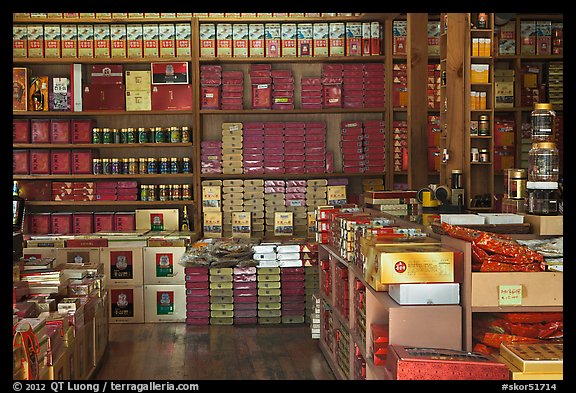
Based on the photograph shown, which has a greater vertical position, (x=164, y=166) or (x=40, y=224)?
(x=164, y=166)

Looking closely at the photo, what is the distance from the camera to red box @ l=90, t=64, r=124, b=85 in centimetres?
793

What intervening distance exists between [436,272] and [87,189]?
5427 millimetres

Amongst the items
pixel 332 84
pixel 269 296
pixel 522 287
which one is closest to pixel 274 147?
pixel 332 84

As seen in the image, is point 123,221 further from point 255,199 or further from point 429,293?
point 429,293

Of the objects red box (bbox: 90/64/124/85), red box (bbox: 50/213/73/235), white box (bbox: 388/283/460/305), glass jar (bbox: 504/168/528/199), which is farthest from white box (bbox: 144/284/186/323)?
white box (bbox: 388/283/460/305)

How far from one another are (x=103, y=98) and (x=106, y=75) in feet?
0.83

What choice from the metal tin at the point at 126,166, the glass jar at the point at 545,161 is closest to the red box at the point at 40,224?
the metal tin at the point at 126,166

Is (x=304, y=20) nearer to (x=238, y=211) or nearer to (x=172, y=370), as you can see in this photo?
(x=238, y=211)

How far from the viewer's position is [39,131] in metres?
7.88

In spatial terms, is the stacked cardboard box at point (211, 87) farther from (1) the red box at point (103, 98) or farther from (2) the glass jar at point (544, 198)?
(2) the glass jar at point (544, 198)

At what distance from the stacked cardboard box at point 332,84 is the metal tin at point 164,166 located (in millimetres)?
1738

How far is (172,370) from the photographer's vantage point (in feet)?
18.1

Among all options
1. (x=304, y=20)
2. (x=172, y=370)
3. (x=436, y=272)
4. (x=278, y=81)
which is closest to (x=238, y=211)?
(x=278, y=81)

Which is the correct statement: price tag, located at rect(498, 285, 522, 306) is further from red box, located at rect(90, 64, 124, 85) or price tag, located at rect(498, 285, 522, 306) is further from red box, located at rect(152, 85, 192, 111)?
red box, located at rect(90, 64, 124, 85)
